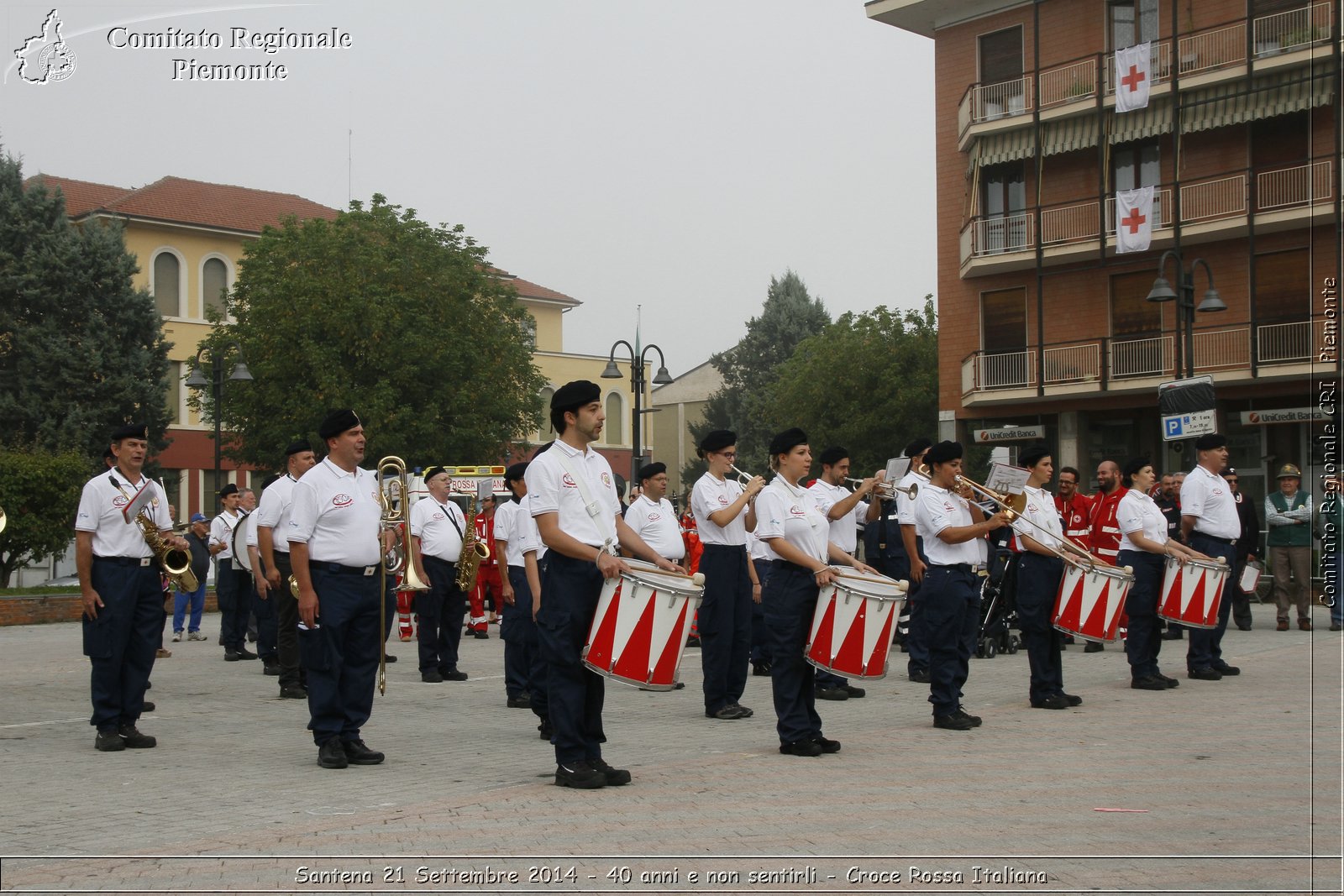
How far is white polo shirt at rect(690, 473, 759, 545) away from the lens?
1123 centimetres

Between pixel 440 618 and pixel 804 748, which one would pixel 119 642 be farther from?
pixel 440 618

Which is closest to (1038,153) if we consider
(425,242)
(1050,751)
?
(425,242)

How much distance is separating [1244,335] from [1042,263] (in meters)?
5.57

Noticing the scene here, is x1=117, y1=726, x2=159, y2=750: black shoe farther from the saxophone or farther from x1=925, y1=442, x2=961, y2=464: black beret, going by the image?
x1=925, y1=442, x2=961, y2=464: black beret

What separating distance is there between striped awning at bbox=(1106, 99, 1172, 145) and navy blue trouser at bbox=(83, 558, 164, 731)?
31.0 metres

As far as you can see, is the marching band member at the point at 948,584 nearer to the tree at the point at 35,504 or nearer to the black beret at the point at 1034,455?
the black beret at the point at 1034,455

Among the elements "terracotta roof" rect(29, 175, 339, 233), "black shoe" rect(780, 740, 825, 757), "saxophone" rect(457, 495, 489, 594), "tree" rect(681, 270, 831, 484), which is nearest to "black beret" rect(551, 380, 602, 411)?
"black shoe" rect(780, 740, 825, 757)

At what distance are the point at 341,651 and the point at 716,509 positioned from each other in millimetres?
3762

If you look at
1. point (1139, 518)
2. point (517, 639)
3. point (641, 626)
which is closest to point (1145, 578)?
point (1139, 518)

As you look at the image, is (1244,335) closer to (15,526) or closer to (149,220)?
(15,526)

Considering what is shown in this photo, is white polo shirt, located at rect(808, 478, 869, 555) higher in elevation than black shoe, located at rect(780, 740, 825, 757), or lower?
higher

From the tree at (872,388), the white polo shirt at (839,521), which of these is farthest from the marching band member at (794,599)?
the tree at (872,388)

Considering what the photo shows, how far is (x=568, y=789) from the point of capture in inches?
297

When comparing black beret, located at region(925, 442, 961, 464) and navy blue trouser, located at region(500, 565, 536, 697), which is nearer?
black beret, located at region(925, 442, 961, 464)
